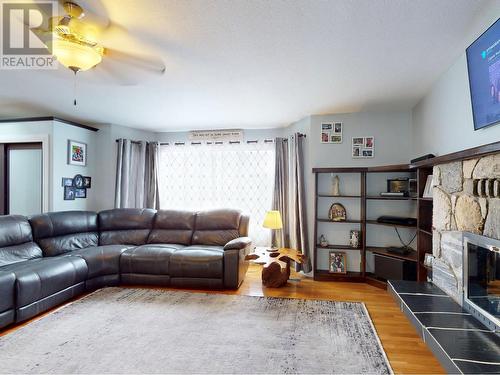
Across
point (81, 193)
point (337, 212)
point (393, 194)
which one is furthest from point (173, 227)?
point (393, 194)

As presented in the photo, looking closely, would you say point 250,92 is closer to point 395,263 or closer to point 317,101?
point 317,101

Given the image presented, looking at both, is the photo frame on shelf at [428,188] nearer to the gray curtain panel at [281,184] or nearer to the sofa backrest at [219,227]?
the gray curtain panel at [281,184]

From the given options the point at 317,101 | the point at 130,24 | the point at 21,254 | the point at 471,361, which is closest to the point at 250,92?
the point at 317,101

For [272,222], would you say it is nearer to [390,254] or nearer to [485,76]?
[390,254]

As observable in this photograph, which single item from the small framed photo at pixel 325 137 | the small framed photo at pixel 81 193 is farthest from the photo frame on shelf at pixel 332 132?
the small framed photo at pixel 81 193

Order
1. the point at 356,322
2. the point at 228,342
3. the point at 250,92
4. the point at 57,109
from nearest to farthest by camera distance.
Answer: the point at 228,342 < the point at 356,322 < the point at 250,92 < the point at 57,109

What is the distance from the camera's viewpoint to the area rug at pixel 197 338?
1.92 metres

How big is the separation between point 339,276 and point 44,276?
11.5 feet

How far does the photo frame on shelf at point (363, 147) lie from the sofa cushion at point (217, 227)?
1948 mm

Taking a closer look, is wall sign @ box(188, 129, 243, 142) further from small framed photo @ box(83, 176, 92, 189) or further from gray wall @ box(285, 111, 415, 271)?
small framed photo @ box(83, 176, 92, 189)

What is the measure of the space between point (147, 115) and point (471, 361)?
429cm

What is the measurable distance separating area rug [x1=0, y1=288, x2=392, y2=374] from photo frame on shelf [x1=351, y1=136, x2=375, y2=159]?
6.64ft

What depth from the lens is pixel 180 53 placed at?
2223 mm

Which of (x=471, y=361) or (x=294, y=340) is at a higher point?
(x=471, y=361)
